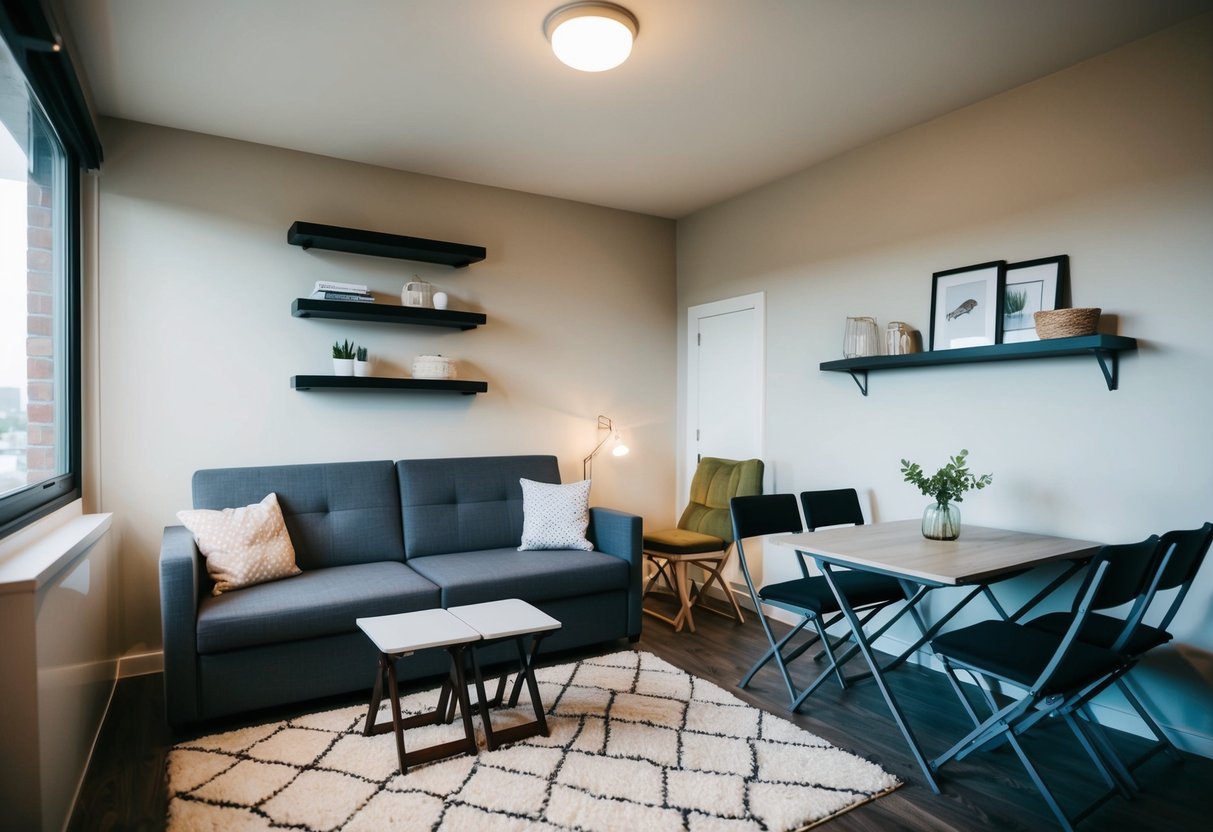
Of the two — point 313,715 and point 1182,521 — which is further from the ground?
point 1182,521

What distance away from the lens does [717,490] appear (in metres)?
4.43

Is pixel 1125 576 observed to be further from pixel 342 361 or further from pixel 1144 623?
pixel 342 361

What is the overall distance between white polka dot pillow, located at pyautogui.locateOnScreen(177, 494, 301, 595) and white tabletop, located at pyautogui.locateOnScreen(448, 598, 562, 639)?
3.16ft

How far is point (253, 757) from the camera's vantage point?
2.47 metres

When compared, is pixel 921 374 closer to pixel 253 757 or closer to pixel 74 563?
pixel 253 757

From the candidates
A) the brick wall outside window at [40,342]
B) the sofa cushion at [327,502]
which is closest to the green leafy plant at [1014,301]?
the sofa cushion at [327,502]

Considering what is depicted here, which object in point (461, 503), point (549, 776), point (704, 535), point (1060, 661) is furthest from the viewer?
point (704, 535)

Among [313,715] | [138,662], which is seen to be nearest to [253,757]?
[313,715]

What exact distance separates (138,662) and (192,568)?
1.08 meters

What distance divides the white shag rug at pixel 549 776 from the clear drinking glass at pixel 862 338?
189 cm

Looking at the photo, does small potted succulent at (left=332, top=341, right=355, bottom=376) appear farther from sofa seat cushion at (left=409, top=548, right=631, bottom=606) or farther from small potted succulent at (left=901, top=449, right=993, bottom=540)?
small potted succulent at (left=901, top=449, right=993, bottom=540)

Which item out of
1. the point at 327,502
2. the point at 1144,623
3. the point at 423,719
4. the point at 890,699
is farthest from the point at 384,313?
the point at 1144,623

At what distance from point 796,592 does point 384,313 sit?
8.47 feet

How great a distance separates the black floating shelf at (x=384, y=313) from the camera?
3.63m
